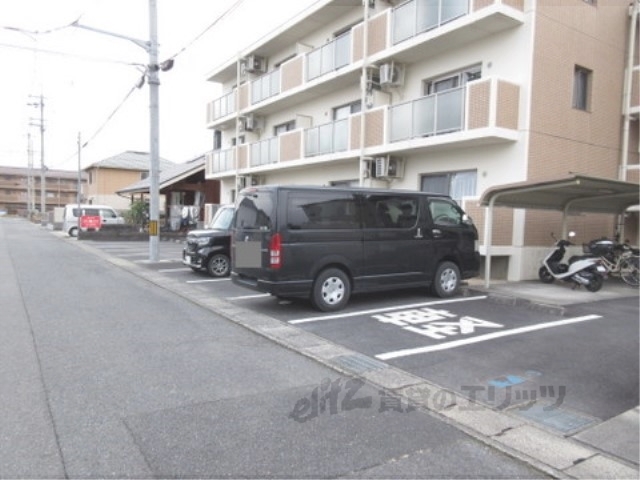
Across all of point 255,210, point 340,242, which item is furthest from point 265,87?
point 340,242

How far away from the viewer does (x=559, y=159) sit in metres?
11.5

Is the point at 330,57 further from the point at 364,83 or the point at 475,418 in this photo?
the point at 475,418

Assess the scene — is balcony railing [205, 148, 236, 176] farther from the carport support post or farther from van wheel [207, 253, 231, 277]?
the carport support post

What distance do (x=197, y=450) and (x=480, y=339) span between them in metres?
4.18

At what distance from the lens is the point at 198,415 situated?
3781 millimetres

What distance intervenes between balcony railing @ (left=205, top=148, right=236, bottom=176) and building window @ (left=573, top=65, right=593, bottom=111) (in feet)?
45.2

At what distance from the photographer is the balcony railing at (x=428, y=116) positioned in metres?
11.2

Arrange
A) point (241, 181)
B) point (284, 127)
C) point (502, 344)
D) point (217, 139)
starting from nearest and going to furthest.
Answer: point (502, 344)
point (284, 127)
point (241, 181)
point (217, 139)

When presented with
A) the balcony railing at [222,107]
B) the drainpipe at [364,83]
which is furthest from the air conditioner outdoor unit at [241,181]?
the drainpipe at [364,83]

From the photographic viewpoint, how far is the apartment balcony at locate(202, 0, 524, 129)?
10812mm

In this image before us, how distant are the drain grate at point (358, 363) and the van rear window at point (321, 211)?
256 cm

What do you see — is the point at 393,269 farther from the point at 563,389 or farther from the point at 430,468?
the point at 430,468

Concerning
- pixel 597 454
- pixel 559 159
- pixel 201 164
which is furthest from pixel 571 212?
pixel 201 164

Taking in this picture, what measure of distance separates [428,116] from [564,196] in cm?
363
